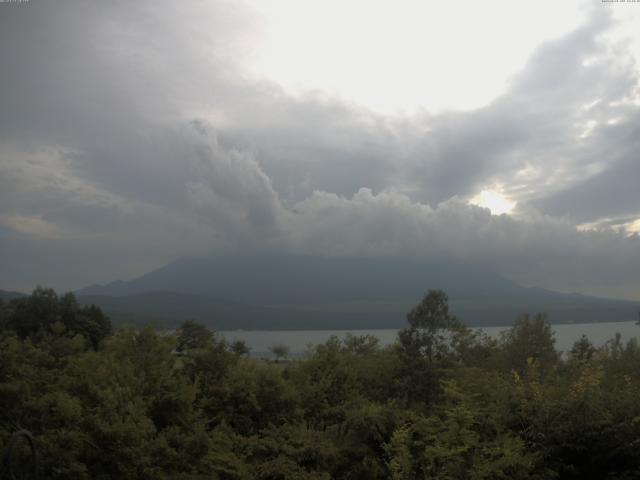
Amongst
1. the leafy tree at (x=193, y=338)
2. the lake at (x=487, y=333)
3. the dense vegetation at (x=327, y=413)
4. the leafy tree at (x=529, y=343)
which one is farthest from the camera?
the lake at (x=487, y=333)

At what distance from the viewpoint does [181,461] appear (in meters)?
12.6

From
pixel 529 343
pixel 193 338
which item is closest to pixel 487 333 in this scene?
pixel 529 343

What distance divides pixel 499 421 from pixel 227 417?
27.3ft

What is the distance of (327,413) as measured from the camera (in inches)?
626

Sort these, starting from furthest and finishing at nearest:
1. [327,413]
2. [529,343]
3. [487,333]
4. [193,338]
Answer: [487,333] → [193,338] → [529,343] → [327,413]

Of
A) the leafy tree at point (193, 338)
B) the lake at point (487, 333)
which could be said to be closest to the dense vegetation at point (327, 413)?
the leafy tree at point (193, 338)

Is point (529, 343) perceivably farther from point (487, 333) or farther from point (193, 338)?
point (193, 338)

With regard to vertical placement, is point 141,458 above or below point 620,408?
below

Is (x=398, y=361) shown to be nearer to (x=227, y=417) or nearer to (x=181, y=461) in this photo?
(x=227, y=417)

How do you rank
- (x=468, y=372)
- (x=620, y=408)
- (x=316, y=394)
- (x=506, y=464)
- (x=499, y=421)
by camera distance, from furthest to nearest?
1. (x=316, y=394)
2. (x=468, y=372)
3. (x=499, y=421)
4. (x=620, y=408)
5. (x=506, y=464)

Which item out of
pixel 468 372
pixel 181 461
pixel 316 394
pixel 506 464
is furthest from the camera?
pixel 316 394

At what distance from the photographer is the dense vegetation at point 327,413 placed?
9984 mm

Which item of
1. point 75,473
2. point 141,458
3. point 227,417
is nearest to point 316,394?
point 227,417

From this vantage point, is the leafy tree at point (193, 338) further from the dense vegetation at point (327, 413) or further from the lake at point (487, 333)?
the lake at point (487, 333)
